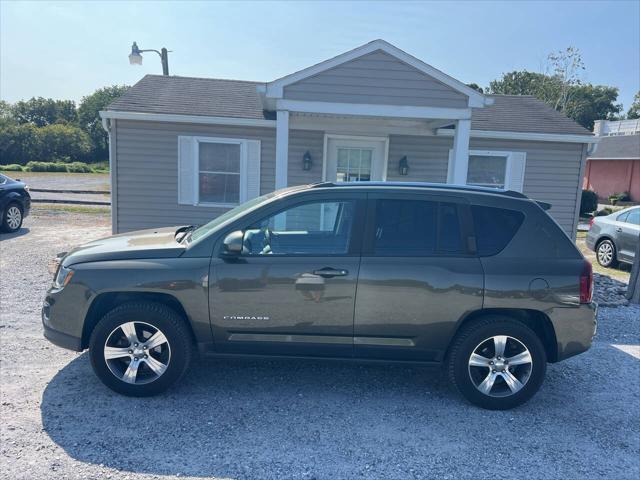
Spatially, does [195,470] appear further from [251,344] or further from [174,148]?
[174,148]

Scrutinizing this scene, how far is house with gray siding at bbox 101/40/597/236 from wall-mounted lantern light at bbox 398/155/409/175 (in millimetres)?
24

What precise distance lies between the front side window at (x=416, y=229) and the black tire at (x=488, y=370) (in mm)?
644

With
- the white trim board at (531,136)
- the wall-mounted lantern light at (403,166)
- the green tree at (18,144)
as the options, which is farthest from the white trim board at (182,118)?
the green tree at (18,144)

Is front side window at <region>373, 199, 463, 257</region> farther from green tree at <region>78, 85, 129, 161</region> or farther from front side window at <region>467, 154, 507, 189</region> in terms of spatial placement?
green tree at <region>78, 85, 129, 161</region>

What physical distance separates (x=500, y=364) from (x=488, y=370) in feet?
0.35

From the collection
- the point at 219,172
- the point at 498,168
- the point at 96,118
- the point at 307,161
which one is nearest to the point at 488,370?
the point at 307,161

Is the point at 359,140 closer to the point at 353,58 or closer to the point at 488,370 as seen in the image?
the point at 353,58

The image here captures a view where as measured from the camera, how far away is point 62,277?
3.89 metres

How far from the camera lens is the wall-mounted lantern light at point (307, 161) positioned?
975 centimetres

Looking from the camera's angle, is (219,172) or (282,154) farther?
(219,172)

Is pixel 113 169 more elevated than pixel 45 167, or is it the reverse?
pixel 113 169

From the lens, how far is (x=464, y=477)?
3021 mm

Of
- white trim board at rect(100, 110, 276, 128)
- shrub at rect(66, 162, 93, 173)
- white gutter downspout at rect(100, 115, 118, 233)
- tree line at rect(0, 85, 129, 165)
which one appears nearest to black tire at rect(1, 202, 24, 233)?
white gutter downspout at rect(100, 115, 118, 233)

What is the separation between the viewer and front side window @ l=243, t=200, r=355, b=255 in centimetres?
387
